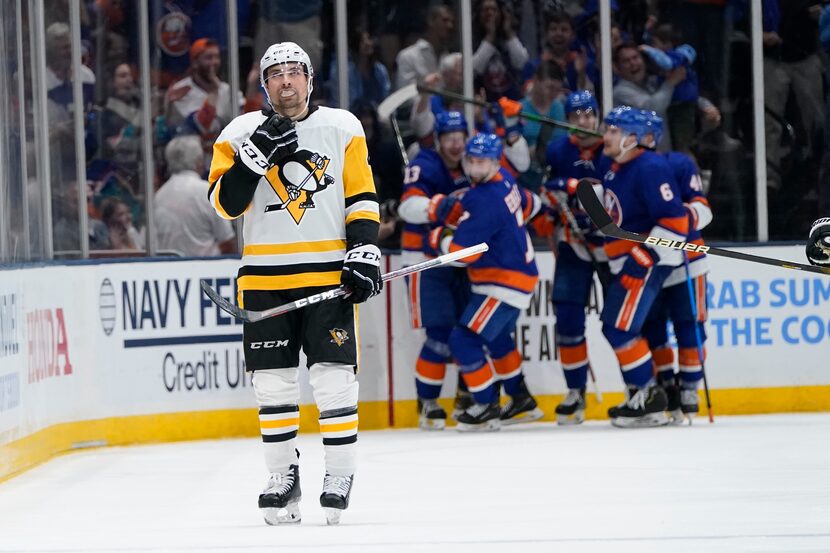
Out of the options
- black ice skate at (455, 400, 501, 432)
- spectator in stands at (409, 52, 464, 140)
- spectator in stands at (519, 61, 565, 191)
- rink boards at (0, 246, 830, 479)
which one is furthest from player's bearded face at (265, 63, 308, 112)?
spectator in stands at (519, 61, 565, 191)

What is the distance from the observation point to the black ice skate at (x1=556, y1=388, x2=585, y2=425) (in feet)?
25.6

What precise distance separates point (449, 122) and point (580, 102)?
672 mm

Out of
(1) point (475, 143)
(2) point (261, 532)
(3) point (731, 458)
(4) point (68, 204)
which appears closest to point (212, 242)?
(4) point (68, 204)

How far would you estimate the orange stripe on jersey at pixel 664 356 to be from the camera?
7738mm

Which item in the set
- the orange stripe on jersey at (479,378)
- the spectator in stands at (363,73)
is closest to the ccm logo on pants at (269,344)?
the orange stripe on jersey at (479,378)

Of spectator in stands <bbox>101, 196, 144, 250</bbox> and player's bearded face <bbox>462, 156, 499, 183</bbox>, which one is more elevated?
player's bearded face <bbox>462, 156, 499, 183</bbox>

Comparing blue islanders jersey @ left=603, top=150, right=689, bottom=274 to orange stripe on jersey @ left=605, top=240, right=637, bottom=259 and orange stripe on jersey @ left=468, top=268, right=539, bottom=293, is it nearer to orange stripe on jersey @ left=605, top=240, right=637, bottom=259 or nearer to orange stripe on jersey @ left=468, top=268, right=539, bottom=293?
orange stripe on jersey @ left=605, top=240, right=637, bottom=259

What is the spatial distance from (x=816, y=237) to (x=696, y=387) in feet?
9.43

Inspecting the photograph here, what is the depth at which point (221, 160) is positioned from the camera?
4.82 m

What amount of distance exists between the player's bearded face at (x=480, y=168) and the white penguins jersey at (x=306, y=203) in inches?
104

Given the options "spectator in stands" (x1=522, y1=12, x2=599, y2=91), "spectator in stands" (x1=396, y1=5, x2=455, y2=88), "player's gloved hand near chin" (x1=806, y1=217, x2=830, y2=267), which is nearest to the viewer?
"player's gloved hand near chin" (x1=806, y1=217, x2=830, y2=267)

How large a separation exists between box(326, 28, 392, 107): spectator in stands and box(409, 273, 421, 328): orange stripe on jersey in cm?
114

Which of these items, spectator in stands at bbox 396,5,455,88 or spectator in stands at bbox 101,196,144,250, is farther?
spectator in stands at bbox 396,5,455,88

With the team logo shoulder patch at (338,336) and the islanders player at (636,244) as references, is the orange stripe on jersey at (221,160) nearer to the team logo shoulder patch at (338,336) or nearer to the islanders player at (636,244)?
the team logo shoulder patch at (338,336)
